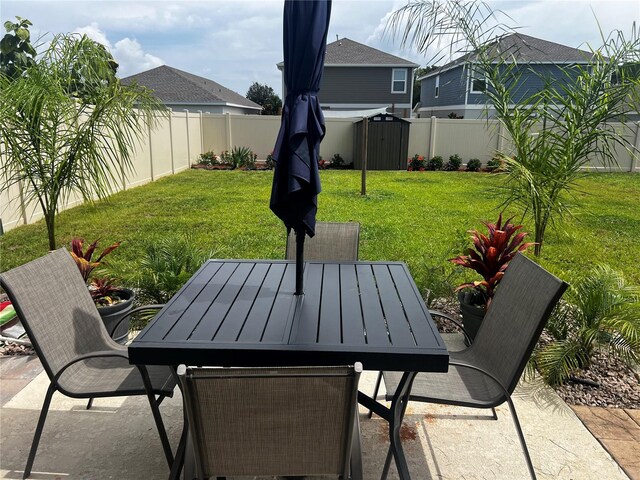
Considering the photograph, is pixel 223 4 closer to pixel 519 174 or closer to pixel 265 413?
pixel 519 174

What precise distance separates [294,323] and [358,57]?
2364 centimetres

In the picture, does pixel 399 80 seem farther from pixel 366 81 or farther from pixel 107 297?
pixel 107 297

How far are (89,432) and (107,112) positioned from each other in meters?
2.44

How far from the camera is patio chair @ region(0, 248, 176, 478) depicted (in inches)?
82.7

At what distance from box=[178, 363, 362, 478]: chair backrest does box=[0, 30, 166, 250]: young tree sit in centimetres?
273

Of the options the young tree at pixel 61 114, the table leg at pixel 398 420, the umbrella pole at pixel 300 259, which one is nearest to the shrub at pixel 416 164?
the young tree at pixel 61 114

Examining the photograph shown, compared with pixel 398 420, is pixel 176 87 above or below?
above

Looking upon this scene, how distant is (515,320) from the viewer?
2.27m

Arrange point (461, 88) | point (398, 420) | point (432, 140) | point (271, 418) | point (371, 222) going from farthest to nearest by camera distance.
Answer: point (461, 88) < point (432, 140) < point (371, 222) < point (398, 420) < point (271, 418)

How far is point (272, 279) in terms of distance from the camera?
105 inches

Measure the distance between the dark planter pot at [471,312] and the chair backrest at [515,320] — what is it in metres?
0.84

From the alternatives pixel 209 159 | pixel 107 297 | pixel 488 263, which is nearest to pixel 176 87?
pixel 209 159

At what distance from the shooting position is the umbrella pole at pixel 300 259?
91.7 inches

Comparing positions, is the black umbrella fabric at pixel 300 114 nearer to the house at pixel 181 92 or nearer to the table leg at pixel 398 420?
the table leg at pixel 398 420
